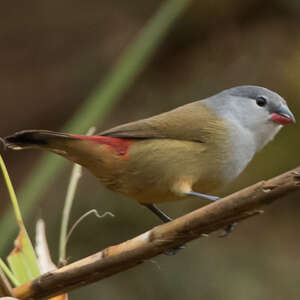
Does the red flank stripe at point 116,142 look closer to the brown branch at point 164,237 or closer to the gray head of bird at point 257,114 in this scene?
the gray head of bird at point 257,114

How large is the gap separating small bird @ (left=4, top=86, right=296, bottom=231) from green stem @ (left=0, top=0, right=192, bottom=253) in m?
0.06

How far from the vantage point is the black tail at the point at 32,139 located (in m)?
1.66

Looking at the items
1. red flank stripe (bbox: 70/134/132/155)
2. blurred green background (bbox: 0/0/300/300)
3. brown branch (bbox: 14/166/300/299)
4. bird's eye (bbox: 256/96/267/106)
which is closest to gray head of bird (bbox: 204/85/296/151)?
Answer: bird's eye (bbox: 256/96/267/106)

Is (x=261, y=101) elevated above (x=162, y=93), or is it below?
above

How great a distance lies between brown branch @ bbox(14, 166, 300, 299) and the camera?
4.20 feet

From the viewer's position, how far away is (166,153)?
2041mm

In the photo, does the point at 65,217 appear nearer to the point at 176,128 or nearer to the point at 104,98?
the point at 104,98

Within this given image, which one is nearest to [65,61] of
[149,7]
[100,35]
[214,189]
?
[100,35]

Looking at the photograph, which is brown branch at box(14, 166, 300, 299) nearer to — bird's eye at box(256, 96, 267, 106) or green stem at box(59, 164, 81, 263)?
green stem at box(59, 164, 81, 263)

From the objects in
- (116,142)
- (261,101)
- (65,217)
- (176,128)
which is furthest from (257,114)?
(65,217)

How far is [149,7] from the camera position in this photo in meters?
4.32

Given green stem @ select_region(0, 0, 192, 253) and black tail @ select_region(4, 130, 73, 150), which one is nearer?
black tail @ select_region(4, 130, 73, 150)

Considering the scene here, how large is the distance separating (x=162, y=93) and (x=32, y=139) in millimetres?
2423

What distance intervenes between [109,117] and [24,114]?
0.65 metres
